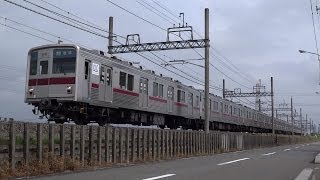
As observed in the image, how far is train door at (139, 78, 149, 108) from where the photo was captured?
28.6m

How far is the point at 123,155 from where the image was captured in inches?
795

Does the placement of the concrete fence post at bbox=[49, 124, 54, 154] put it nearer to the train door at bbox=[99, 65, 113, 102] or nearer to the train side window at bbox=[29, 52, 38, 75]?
the train door at bbox=[99, 65, 113, 102]

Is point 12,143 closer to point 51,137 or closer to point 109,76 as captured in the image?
point 51,137

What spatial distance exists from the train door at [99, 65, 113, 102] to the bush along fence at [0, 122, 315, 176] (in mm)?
3069

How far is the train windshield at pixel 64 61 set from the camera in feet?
74.6

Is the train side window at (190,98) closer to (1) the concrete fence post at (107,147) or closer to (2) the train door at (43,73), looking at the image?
(2) the train door at (43,73)

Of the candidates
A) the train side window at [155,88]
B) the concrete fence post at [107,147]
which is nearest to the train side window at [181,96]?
the train side window at [155,88]

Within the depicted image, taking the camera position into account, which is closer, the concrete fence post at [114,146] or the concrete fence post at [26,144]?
the concrete fence post at [26,144]

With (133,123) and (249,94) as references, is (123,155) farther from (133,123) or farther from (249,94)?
(249,94)

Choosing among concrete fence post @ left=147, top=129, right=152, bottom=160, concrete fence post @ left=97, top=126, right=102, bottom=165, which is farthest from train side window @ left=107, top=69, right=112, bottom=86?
concrete fence post @ left=97, top=126, right=102, bottom=165

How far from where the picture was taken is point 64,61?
2314 centimetres

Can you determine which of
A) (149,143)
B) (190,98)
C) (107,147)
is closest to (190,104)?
(190,98)

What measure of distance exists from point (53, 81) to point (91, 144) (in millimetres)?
6320

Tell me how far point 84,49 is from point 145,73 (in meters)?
6.85
